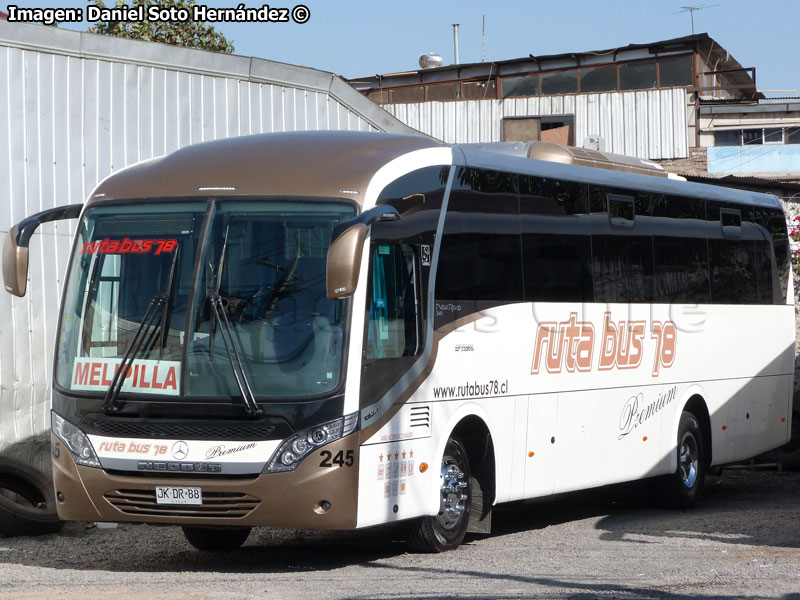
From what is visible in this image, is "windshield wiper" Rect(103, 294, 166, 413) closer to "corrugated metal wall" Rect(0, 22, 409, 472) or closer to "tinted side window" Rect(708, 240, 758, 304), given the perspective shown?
"corrugated metal wall" Rect(0, 22, 409, 472)

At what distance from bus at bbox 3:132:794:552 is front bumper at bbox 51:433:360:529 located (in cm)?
1

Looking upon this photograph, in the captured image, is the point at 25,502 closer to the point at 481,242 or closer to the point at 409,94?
the point at 481,242

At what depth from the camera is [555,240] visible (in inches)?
476

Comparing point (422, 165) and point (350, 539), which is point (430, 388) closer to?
point (422, 165)

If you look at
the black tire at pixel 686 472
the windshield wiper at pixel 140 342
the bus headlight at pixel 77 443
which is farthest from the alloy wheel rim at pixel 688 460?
the bus headlight at pixel 77 443

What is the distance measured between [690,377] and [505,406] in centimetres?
446

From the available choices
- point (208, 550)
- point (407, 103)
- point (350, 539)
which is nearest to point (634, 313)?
point (350, 539)

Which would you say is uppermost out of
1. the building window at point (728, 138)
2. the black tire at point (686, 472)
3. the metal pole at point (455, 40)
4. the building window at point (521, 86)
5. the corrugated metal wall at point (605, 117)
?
the metal pole at point (455, 40)

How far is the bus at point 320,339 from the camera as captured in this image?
29.6 ft

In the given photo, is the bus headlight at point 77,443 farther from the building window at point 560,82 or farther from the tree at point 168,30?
the building window at point 560,82

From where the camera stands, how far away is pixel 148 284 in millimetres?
9453

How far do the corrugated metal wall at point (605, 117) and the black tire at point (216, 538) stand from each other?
1263 inches

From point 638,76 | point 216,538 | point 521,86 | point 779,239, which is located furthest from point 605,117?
point 216,538

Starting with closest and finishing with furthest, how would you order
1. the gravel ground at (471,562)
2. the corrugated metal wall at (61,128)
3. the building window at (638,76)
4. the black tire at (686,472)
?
the gravel ground at (471,562), the corrugated metal wall at (61,128), the black tire at (686,472), the building window at (638,76)
